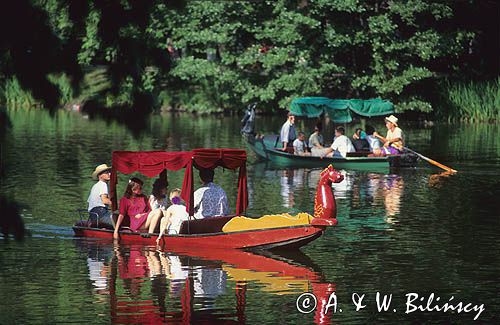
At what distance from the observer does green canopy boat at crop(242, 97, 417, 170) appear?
3825cm

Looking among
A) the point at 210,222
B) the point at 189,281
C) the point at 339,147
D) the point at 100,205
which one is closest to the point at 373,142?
the point at 339,147

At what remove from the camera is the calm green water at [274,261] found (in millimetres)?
18312

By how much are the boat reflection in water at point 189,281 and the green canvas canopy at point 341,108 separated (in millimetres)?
20391

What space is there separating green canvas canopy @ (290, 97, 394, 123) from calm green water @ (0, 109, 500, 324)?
20.3 feet

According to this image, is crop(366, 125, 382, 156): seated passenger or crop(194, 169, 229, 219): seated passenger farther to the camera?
crop(366, 125, 382, 156): seated passenger

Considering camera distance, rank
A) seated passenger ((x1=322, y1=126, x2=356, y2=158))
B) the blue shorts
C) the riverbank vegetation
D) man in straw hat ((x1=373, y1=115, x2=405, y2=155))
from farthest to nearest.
Answer: the riverbank vegetation → man in straw hat ((x1=373, y1=115, x2=405, y2=155)) → seated passenger ((x1=322, y1=126, x2=356, y2=158)) → the blue shorts

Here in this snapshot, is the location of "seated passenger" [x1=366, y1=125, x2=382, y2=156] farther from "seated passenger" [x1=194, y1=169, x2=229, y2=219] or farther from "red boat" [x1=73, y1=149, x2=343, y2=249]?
"seated passenger" [x1=194, y1=169, x2=229, y2=219]

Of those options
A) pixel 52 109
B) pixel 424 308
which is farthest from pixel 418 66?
pixel 52 109

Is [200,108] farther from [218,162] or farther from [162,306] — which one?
[162,306]

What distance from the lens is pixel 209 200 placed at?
23672 millimetres

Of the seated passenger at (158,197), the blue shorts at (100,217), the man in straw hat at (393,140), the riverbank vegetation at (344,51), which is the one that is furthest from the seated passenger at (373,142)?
the seated passenger at (158,197)

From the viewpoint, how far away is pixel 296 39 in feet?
186

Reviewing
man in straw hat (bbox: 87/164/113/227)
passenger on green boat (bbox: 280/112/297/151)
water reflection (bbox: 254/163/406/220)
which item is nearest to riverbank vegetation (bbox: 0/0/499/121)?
passenger on green boat (bbox: 280/112/297/151)

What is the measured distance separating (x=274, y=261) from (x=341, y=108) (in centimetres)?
→ 2145
